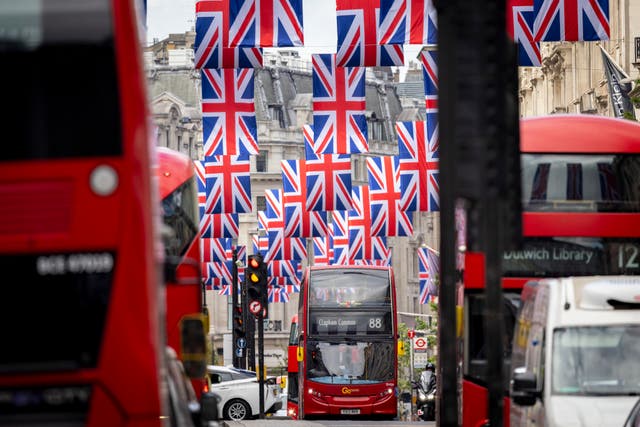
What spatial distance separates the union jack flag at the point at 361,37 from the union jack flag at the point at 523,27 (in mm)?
1903

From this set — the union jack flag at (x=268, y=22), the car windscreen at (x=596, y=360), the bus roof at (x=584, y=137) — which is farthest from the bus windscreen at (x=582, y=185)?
the car windscreen at (x=596, y=360)

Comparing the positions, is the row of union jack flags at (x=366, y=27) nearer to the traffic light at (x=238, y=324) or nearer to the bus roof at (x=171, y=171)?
A: the bus roof at (x=171, y=171)

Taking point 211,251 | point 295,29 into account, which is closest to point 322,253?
point 211,251

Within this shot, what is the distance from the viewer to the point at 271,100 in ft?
366

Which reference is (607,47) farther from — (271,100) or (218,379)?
(271,100)

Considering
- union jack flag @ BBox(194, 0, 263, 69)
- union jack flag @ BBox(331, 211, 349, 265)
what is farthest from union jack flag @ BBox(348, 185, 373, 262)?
A: union jack flag @ BBox(194, 0, 263, 69)

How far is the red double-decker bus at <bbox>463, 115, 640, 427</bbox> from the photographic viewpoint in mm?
19859

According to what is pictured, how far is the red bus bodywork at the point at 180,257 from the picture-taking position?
19516mm

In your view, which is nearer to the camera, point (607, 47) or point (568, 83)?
point (607, 47)

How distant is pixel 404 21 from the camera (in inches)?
957

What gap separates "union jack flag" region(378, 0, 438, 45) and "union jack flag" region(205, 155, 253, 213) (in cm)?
1125

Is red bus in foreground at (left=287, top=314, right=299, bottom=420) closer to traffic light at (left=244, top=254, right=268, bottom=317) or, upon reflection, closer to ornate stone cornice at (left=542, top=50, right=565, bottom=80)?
traffic light at (left=244, top=254, right=268, bottom=317)

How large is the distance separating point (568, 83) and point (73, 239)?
49578 mm

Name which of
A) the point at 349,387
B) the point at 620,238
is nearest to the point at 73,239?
the point at 620,238
